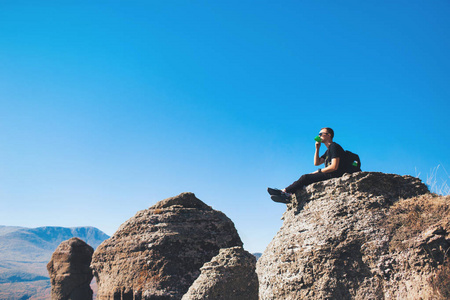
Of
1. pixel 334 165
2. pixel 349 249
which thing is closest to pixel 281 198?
pixel 334 165

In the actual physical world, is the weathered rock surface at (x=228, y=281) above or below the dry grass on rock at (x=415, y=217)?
below

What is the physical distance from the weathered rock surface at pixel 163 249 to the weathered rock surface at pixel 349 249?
5.72 meters

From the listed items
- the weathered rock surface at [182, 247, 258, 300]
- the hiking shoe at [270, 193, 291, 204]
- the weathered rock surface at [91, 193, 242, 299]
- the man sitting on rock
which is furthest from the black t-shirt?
the weathered rock surface at [91, 193, 242, 299]

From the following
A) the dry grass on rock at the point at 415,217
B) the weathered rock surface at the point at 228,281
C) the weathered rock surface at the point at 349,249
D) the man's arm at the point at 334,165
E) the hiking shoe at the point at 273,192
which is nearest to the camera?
the weathered rock surface at the point at 349,249

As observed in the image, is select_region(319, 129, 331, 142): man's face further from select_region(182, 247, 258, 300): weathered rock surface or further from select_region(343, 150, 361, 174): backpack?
select_region(182, 247, 258, 300): weathered rock surface

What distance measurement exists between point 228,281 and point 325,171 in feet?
11.2

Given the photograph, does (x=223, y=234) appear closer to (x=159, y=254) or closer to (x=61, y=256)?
(x=159, y=254)

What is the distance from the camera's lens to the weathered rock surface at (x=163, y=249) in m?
12.1

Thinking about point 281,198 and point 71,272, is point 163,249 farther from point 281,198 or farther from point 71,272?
point 71,272

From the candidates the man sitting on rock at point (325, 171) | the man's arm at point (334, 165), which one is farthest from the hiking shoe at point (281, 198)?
the man's arm at point (334, 165)

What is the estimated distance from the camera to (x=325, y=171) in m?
7.14

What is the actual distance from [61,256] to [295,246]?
19.7 metres

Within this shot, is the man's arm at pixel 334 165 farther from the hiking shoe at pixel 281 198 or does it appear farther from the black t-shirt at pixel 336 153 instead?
the hiking shoe at pixel 281 198

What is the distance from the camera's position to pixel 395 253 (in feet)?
18.7
